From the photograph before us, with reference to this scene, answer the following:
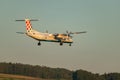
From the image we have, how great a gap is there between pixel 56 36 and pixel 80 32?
1022 centimetres

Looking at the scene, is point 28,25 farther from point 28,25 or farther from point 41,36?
point 41,36

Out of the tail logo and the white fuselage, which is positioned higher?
the tail logo

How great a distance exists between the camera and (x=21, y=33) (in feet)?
433

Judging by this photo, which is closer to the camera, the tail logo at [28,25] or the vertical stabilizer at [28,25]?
the vertical stabilizer at [28,25]

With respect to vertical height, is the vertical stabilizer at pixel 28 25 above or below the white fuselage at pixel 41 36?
above

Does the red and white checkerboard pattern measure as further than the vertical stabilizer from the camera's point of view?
Yes

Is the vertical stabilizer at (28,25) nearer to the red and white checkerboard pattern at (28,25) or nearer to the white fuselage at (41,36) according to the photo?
the red and white checkerboard pattern at (28,25)

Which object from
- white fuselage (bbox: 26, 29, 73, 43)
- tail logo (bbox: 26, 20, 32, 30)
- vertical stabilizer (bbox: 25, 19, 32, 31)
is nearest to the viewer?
white fuselage (bbox: 26, 29, 73, 43)

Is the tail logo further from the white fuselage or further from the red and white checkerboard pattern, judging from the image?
the white fuselage

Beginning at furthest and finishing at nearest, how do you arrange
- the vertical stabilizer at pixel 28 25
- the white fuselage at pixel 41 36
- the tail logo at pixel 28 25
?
the tail logo at pixel 28 25
the vertical stabilizer at pixel 28 25
the white fuselage at pixel 41 36

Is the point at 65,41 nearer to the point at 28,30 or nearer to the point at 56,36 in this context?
the point at 56,36

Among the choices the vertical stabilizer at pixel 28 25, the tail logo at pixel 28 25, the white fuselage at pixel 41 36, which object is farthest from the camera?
the tail logo at pixel 28 25

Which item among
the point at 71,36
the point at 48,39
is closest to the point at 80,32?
the point at 71,36

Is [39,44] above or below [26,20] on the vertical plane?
below
